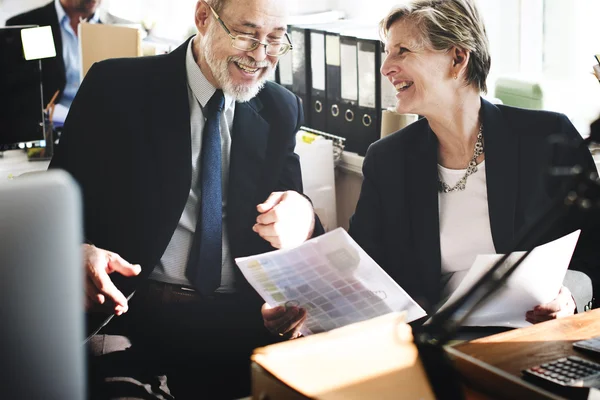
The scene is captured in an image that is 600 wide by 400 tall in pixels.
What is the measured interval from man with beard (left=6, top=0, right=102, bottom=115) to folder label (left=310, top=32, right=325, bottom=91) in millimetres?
1210

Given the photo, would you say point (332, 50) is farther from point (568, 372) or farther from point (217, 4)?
point (568, 372)

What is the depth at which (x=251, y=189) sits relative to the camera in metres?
1.96

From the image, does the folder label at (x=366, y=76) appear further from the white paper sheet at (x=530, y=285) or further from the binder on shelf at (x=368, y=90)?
the white paper sheet at (x=530, y=285)

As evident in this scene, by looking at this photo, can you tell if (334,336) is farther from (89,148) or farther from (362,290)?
(89,148)

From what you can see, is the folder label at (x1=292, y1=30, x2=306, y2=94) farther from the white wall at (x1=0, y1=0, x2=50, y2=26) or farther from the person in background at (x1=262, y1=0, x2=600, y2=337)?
the white wall at (x1=0, y1=0, x2=50, y2=26)

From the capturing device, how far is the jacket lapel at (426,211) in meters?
1.75

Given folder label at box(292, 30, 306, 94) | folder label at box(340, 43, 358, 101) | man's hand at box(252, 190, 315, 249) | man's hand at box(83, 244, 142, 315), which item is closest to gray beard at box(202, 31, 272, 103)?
man's hand at box(252, 190, 315, 249)

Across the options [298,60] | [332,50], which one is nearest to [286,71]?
[298,60]

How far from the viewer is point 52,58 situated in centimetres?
349

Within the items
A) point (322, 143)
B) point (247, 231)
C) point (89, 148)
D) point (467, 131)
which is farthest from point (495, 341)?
point (322, 143)

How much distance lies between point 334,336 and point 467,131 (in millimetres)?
932

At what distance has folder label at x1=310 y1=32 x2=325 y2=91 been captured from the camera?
9.36 feet

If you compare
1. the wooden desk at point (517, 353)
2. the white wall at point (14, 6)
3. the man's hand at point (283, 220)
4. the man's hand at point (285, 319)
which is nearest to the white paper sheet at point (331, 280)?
the man's hand at point (285, 319)

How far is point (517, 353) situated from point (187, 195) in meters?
1.01
